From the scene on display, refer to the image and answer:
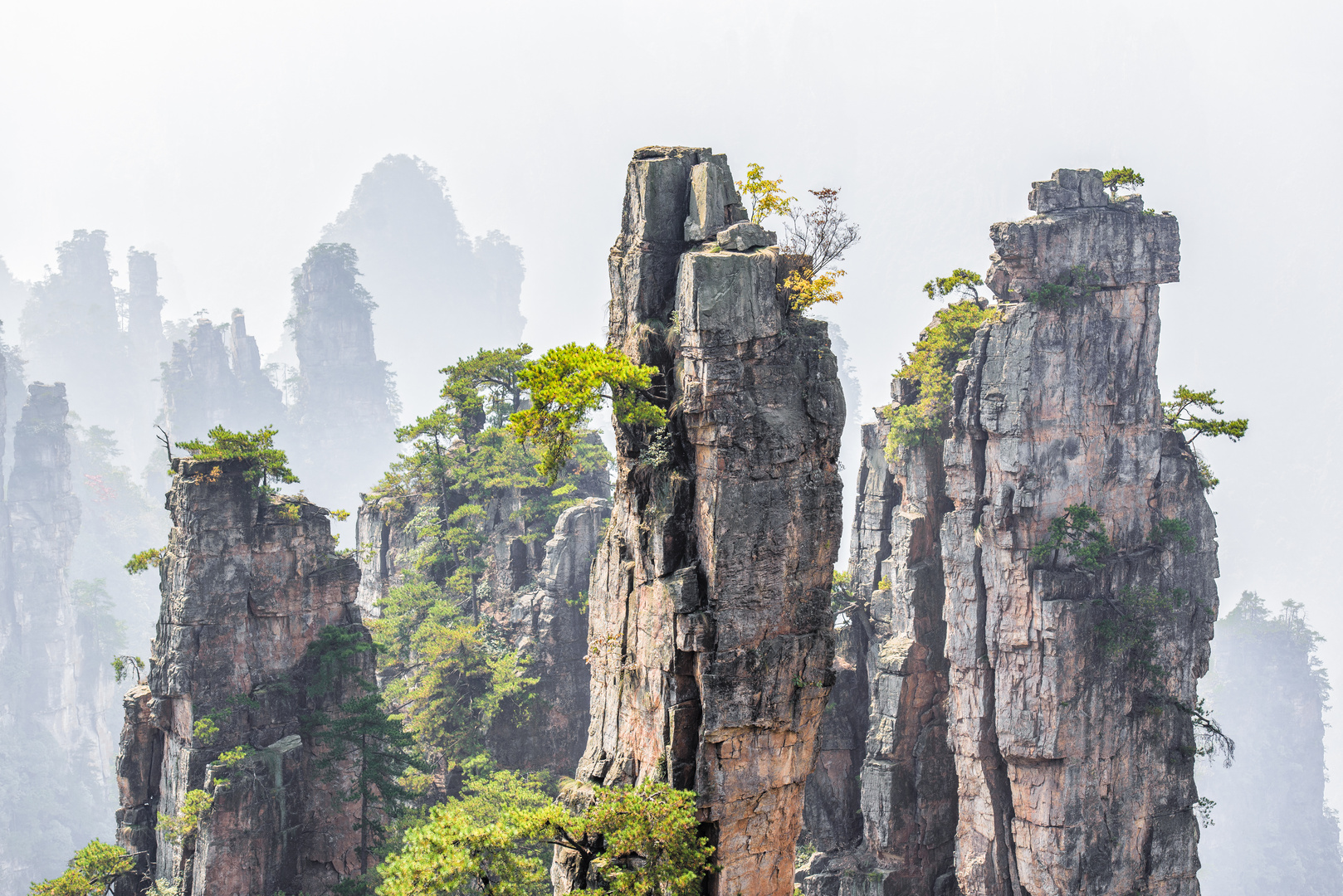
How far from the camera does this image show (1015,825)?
101 feet

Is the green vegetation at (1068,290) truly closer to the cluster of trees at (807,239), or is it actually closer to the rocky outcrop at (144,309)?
the cluster of trees at (807,239)

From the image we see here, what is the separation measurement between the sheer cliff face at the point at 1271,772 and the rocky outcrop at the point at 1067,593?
5494 centimetres

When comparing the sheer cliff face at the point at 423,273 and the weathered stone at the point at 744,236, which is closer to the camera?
the weathered stone at the point at 744,236

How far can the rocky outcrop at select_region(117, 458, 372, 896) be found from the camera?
2638 cm

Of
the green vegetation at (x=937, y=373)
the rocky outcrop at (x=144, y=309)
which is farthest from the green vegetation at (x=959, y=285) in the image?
the rocky outcrop at (x=144, y=309)

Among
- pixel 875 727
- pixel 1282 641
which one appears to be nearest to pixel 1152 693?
pixel 875 727

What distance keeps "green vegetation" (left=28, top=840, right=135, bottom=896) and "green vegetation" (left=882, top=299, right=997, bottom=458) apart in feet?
88.8

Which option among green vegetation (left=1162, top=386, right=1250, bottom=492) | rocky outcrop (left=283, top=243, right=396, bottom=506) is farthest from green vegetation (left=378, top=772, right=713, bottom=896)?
rocky outcrop (left=283, top=243, right=396, bottom=506)

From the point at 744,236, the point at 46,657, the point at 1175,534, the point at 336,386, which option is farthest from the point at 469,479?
the point at 336,386

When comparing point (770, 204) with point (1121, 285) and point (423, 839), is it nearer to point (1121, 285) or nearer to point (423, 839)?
point (423, 839)

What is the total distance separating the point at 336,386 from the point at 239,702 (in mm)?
77330

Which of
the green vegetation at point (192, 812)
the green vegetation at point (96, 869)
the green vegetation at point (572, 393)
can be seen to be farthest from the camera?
the green vegetation at point (192, 812)

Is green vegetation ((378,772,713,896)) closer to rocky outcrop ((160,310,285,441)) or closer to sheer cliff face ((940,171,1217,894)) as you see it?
sheer cliff face ((940,171,1217,894))

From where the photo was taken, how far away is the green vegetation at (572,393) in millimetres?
16812
